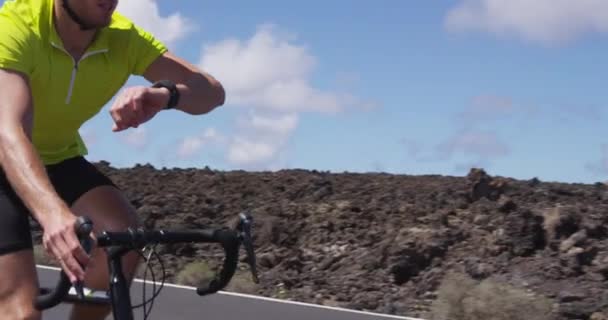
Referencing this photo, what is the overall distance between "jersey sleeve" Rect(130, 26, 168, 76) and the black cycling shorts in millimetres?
386

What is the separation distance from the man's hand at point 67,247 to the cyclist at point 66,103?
0.09 meters

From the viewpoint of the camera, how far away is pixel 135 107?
3.82 m

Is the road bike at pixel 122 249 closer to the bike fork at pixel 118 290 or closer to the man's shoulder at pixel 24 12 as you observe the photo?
the bike fork at pixel 118 290

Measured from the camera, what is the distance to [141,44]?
4.73 m

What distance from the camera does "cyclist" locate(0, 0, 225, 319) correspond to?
377 cm

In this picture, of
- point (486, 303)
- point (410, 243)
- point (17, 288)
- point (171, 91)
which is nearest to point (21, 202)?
point (17, 288)

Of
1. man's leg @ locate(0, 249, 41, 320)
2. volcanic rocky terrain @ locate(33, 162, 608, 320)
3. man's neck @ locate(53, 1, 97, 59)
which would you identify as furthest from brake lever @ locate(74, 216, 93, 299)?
volcanic rocky terrain @ locate(33, 162, 608, 320)

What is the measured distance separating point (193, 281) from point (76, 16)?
12.9m

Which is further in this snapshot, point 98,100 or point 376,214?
point 376,214

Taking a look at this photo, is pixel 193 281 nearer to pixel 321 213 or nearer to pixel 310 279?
pixel 310 279

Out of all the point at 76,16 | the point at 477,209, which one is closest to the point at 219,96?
the point at 76,16

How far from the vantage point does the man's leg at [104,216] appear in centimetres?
448

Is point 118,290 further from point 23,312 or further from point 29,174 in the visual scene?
point 23,312

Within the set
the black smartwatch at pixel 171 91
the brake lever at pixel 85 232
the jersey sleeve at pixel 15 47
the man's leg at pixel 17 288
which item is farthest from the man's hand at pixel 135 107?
the brake lever at pixel 85 232
